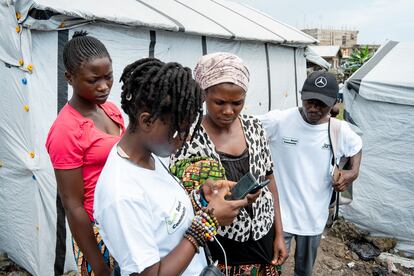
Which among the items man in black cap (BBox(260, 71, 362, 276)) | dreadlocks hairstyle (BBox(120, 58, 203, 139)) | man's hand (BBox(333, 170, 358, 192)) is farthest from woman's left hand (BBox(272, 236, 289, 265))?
dreadlocks hairstyle (BBox(120, 58, 203, 139))

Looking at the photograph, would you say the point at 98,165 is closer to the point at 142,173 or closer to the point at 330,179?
the point at 142,173

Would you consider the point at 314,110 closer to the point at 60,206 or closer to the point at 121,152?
the point at 121,152

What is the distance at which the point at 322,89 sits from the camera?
7.06 feet

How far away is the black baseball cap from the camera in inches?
84.4

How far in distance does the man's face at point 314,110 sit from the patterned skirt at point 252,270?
0.98 m

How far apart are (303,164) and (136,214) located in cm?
160

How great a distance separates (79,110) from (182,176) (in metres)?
Result: 0.61

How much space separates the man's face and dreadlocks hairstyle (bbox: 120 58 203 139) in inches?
51.4

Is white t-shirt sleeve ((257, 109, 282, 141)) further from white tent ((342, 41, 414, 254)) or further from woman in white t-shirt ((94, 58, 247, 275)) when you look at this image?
white tent ((342, 41, 414, 254))

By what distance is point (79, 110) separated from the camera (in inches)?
62.6

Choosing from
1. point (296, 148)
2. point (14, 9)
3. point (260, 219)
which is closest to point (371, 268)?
point (296, 148)

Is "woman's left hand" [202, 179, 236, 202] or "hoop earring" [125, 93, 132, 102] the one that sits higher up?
"hoop earring" [125, 93, 132, 102]

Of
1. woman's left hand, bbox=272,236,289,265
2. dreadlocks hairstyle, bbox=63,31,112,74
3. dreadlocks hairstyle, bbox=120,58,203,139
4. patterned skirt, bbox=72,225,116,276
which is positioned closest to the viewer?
dreadlocks hairstyle, bbox=120,58,203,139

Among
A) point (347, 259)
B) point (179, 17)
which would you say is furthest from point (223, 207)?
point (347, 259)
